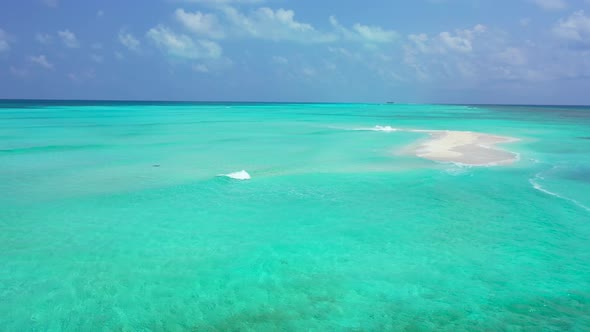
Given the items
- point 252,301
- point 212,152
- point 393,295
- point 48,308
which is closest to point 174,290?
point 252,301

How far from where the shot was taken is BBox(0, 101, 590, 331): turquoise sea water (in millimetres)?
5848

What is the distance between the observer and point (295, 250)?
8.17m

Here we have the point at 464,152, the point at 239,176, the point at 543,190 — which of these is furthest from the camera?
the point at 464,152

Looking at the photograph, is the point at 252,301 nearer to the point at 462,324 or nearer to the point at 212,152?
the point at 462,324

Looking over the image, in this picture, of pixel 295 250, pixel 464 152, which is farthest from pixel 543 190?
pixel 295 250

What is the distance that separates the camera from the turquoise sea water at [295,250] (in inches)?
230

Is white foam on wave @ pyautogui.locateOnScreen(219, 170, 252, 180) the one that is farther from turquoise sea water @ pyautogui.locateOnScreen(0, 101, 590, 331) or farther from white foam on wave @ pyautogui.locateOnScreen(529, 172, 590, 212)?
white foam on wave @ pyautogui.locateOnScreen(529, 172, 590, 212)

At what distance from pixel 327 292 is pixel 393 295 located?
1.01 metres

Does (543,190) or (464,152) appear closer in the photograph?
(543,190)

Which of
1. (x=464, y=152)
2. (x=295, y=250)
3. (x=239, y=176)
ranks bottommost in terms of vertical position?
(x=295, y=250)

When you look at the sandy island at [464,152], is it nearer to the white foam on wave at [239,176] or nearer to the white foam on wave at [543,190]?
the white foam on wave at [543,190]

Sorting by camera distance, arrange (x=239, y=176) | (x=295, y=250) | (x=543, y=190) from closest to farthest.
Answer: (x=295, y=250)
(x=543, y=190)
(x=239, y=176)

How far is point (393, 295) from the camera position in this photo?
641 cm

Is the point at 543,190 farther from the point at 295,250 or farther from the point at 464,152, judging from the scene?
the point at 295,250
